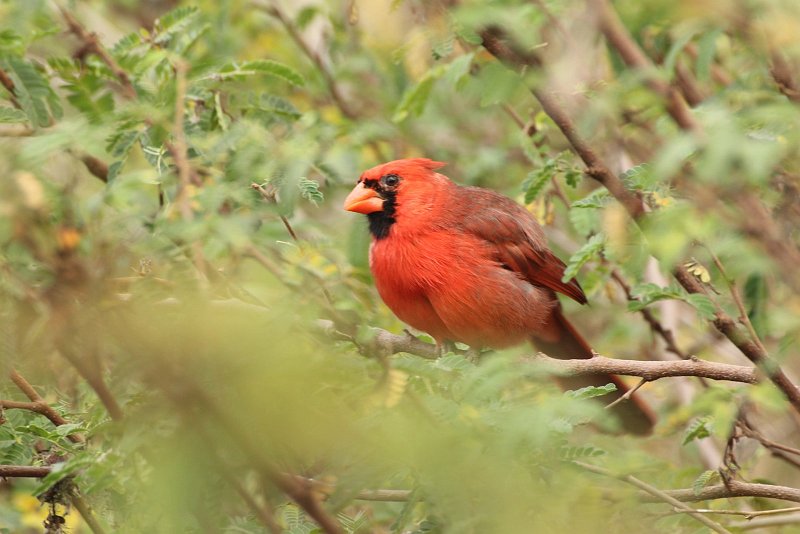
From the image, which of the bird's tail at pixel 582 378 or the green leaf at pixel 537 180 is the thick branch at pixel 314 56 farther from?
the green leaf at pixel 537 180

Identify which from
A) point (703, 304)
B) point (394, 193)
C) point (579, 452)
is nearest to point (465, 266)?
point (394, 193)

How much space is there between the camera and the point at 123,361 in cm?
143

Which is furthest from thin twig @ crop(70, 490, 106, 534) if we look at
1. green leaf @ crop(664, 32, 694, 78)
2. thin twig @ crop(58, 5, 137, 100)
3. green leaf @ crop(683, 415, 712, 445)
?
green leaf @ crop(664, 32, 694, 78)

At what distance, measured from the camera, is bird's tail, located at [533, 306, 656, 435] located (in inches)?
158

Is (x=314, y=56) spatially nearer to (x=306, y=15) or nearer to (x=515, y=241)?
(x=306, y=15)

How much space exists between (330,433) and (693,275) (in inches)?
76.9

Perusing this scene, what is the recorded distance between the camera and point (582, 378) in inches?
157

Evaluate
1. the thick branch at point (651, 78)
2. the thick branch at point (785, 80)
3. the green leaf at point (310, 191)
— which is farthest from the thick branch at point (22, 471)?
the thick branch at point (785, 80)

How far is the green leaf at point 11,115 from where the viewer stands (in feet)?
10.7

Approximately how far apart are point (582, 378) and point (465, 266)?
24.9 inches

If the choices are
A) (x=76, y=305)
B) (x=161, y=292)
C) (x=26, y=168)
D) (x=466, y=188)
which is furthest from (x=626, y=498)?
(x=466, y=188)

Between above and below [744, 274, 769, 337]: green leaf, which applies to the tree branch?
above

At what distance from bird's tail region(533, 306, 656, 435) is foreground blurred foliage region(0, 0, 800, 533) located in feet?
0.28

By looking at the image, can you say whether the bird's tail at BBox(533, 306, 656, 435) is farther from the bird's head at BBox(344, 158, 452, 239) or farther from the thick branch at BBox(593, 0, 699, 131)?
the thick branch at BBox(593, 0, 699, 131)
